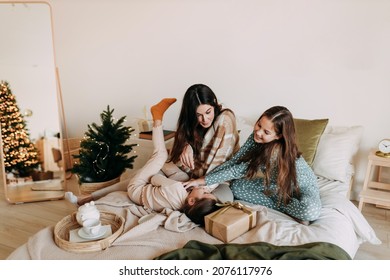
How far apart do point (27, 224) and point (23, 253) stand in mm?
933

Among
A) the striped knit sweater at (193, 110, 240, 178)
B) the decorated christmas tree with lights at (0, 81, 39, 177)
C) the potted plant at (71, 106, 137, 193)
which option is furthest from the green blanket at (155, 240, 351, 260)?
the decorated christmas tree with lights at (0, 81, 39, 177)

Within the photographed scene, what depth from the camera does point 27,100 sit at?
8.41ft

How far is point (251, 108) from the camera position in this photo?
2.55m

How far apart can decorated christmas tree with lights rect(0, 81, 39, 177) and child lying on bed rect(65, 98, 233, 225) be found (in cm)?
87

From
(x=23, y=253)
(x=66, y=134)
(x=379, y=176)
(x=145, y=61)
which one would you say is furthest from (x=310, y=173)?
(x=66, y=134)

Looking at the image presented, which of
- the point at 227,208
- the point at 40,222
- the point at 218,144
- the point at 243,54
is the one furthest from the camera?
the point at 243,54

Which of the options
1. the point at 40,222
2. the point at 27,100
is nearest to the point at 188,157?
the point at 40,222

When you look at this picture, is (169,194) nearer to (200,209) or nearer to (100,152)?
(200,209)

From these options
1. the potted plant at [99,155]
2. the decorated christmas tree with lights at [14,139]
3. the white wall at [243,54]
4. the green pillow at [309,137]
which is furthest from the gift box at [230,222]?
the decorated christmas tree with lights at [14,139]

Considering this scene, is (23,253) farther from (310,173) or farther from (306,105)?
(306,105)

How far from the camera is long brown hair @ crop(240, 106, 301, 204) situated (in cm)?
168

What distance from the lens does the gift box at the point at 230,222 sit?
58.5 inches

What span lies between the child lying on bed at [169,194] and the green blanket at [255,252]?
0.25 m

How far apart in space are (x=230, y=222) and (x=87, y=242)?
617 millimetres
